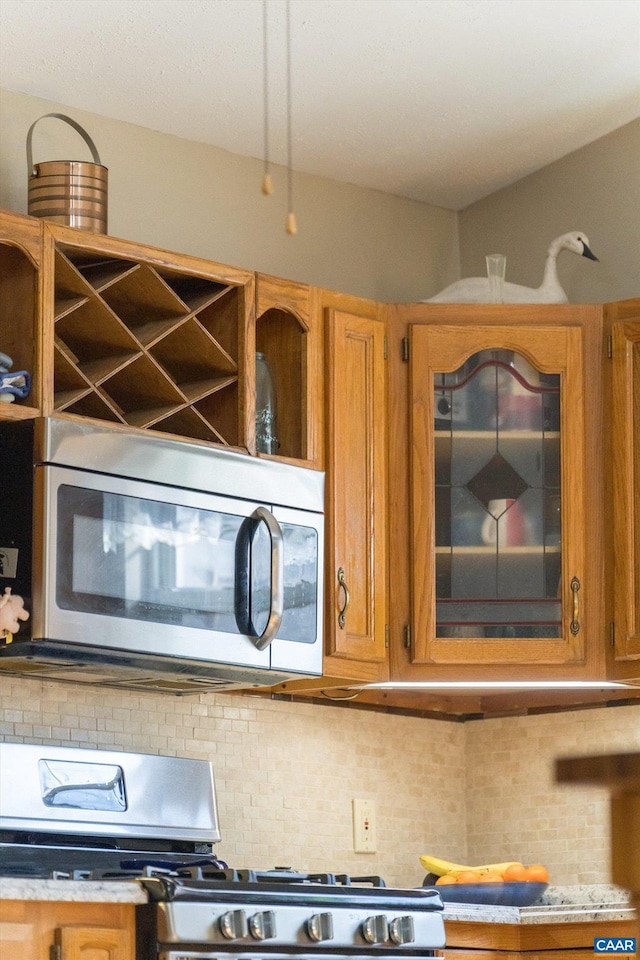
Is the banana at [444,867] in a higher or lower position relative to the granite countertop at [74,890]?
lower

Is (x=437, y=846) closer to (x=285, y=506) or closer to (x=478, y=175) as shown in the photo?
(x=285, y=506)

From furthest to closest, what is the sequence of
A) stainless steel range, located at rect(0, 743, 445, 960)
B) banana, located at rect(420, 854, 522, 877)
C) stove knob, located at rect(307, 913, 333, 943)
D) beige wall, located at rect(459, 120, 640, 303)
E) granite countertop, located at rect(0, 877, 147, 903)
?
1. beige wall, located at rect(459, 120, 640, 303)
2. banana, located at rect(420, 854, 522, 877)
3. stove knob, located at rect(307, 913, 333, 943)
4. stainless steel range, located at rect(0, 743, 445, 960)
5. granite countertop, located at rect(0, 877, 147, 903)

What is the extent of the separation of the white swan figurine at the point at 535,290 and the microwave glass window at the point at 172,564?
767 millimetres

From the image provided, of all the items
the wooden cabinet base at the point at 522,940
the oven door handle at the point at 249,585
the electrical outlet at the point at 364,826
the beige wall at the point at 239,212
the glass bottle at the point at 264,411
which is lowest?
the wooden cabinet base at the point at 522,940

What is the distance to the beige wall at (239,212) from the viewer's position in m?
3.37

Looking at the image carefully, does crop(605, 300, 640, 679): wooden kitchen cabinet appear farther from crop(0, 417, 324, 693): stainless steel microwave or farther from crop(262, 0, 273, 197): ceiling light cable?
crop(262, 0, 273, 197): ceiling light cable

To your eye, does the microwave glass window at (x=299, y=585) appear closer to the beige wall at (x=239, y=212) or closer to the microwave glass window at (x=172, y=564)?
the microwave glass window at (x=172, y=564)

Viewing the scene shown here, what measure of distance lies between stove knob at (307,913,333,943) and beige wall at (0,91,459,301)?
163 centimetres

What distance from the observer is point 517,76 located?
11.1 ft

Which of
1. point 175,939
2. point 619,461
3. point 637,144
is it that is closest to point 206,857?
point 175,939

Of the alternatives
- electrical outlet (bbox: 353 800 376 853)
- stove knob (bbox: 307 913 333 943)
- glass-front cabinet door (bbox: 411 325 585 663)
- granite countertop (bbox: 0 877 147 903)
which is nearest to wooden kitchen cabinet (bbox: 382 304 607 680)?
glass-front cabinet door (bbox: 411 325 585 663)

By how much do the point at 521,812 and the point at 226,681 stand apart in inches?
39.5

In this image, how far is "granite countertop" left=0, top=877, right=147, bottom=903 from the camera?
226 cm

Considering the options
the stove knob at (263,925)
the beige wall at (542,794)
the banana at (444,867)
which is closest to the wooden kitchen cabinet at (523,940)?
the banana at (444,867)
